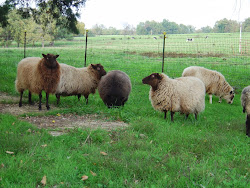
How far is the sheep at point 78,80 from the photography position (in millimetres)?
9484

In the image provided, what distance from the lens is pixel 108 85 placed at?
357 inches

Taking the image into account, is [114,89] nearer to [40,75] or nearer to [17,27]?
[40,75]

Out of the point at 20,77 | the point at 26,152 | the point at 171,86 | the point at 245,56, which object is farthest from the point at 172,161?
the point at 245,56

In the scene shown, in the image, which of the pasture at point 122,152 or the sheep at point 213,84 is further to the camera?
the sheep at point 213,84

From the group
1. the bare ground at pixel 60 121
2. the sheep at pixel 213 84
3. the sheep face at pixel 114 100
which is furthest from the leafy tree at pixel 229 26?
the bare ground at pixel 60 121

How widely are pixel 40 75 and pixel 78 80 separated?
5.13ft

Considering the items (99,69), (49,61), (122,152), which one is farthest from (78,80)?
(122,152)

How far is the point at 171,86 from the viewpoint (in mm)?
7918

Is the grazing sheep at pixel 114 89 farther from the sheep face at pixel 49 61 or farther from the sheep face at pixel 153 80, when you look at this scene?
the sheep face at pixel 49 61

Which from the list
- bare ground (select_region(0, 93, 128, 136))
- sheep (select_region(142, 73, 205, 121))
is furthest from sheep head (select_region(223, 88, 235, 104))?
bare ground (select_region(0, 93, 128, 136))

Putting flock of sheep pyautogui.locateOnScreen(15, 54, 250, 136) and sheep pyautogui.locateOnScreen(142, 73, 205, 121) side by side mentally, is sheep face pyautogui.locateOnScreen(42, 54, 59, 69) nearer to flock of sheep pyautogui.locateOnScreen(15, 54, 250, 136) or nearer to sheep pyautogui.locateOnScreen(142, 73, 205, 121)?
flock of sheep pyautogui.locateOnScreen(15, 54, 250, 136)

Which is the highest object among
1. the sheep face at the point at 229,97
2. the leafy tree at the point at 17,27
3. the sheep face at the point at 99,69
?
the leafy tree at the point at 17,27

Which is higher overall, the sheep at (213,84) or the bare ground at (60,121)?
the sheep at (213,84)

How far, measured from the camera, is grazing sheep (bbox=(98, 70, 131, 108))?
29.5 feet
